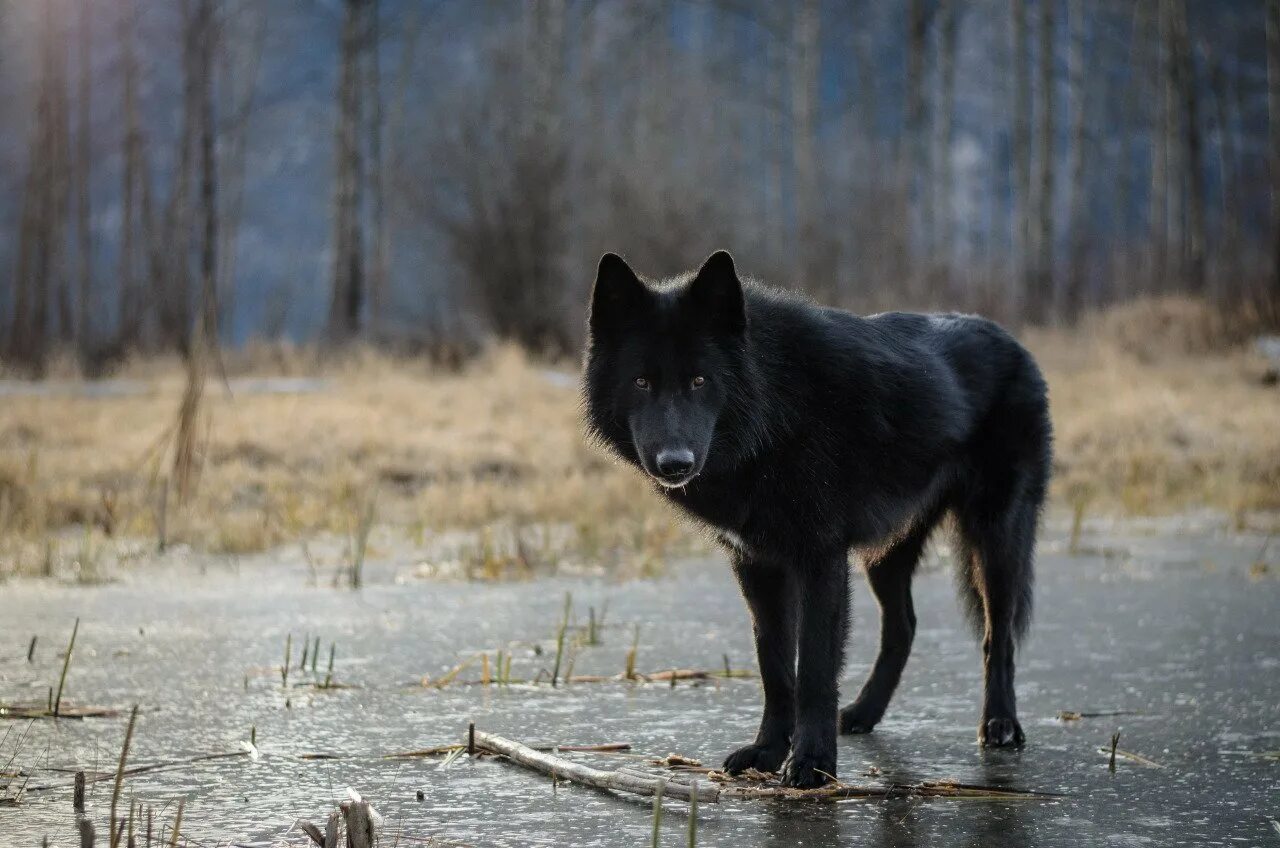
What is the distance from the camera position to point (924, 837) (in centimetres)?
336

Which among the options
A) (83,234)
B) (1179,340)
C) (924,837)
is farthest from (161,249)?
(924,837)

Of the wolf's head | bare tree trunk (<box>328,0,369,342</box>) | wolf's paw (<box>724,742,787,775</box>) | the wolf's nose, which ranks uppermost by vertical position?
bare tree trunk (<box>328,0,369,342</box>)

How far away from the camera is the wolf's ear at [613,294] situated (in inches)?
165

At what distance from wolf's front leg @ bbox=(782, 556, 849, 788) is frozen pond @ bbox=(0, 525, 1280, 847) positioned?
17 centimetres

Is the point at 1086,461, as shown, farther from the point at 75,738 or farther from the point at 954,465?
the point at 75,738

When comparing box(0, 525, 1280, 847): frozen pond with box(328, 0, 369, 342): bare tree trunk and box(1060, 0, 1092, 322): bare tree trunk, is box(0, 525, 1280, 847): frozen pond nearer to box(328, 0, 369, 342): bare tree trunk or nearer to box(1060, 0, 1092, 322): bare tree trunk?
box(1060, 0, 1092, 322): bare tree trunk

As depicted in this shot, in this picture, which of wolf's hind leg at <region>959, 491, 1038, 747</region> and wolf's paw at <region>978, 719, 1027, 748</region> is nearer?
wolf's paw at <region>978, 719, 1027, 748</region>

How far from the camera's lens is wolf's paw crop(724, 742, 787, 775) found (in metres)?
4.04

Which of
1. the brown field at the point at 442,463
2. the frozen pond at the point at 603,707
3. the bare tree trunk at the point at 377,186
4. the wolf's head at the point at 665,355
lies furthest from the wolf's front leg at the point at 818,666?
the bare tree trunk at the point at 377,186

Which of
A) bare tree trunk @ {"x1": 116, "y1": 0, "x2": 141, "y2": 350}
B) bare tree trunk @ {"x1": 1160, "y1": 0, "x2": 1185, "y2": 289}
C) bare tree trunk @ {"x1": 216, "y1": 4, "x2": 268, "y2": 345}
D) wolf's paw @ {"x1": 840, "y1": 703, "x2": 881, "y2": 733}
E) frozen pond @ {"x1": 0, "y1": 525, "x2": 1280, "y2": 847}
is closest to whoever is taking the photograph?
frozen pond @ {"x1": 0, "y1": 525, "x2": 1280, "y2": 847}

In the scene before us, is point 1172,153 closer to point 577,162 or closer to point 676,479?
point 577,162

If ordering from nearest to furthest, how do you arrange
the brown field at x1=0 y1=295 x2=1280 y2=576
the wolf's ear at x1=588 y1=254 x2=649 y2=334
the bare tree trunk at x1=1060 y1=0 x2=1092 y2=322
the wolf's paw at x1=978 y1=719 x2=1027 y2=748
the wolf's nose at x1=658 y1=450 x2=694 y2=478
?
the wolf's nose at x1=658 y1=450 x2=694 y2=478
the wolf's ear at x1=588 y1=254 x2=649 y2=334
the wolf's paw at x1=978 y1=719 x2=1027 y2=748
the brown field at x1=0 y1=295 x2=1280 y2=576
the bare tree trunk at x1=1060 y1=0 x2=1092 y2=322

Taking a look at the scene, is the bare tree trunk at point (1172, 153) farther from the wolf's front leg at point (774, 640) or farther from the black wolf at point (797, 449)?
the wolf's front leg at point (774, 640)

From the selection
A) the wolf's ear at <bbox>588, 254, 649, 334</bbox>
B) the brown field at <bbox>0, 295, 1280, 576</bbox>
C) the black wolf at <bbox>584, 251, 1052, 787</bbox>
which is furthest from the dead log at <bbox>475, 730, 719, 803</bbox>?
the brown field at <bbox>0, 295, 1280, 576</bbox>
